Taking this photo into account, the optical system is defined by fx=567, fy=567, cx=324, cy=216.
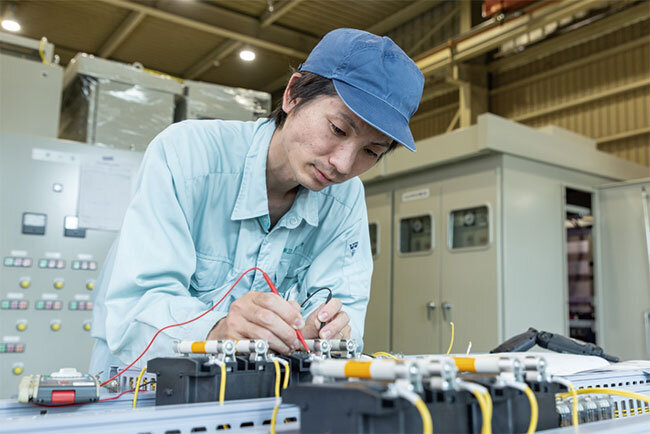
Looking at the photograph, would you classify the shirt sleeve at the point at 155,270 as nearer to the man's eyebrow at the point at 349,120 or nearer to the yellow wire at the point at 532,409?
the man's eyebrow at the point at 349,120

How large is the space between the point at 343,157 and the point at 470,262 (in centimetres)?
302

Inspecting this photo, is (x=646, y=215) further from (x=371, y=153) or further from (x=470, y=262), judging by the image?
(x=371, y=153)

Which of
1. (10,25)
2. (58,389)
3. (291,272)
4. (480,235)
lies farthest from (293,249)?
(10,25)

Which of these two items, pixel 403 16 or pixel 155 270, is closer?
pixel 155 270

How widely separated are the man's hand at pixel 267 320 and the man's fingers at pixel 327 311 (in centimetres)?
10

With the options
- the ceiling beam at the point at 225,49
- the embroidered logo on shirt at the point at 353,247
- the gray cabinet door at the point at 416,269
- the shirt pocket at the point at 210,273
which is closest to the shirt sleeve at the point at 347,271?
the embroidered logo on shirt at the point at 353,247

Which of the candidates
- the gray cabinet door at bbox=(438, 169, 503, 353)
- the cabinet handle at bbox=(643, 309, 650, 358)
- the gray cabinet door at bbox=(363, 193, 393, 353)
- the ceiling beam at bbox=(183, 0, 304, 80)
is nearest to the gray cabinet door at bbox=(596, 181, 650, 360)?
the cabinet handle at bbox=(643, 309, 650, 358)

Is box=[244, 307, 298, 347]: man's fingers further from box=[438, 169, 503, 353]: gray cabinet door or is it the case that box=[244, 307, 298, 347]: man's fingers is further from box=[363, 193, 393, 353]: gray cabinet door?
box=[363, 193, 393, 353]: gray cabinet door

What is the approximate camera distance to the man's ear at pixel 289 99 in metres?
1.22

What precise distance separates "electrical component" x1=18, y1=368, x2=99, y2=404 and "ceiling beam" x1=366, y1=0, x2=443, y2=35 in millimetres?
6562

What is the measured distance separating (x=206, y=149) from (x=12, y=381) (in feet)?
6.86

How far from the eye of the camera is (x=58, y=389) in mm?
708

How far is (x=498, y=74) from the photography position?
7523mm

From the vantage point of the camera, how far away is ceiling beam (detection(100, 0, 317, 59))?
21.5ft
